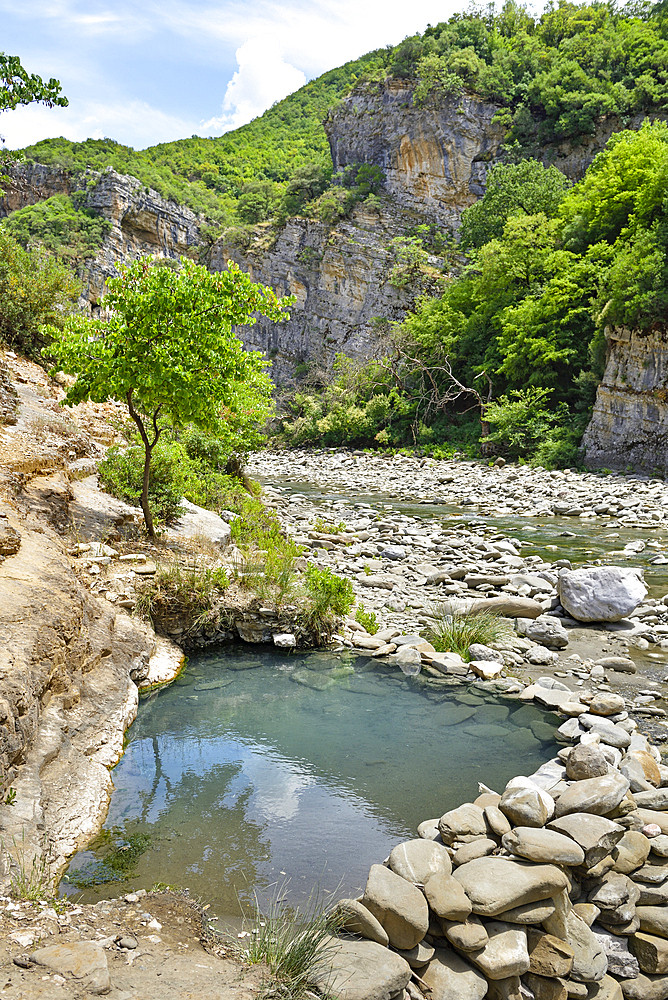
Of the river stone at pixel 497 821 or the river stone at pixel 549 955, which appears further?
the river stone at pixel 497 821

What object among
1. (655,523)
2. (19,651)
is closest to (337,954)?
(19,651)

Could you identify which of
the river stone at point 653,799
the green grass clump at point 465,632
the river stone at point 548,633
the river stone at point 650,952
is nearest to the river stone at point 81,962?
the river stone at point 650,952

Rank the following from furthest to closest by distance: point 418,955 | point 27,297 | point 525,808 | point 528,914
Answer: point 27,297 → point 525,808 → point 528,914 → point 418,955

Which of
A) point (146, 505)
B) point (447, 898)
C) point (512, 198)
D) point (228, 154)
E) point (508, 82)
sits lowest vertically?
point (447, 898)

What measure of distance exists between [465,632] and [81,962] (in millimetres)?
6120

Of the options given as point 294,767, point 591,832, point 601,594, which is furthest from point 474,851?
point 601,594

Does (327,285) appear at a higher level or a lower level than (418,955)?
higher

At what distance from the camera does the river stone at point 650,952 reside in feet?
10.7

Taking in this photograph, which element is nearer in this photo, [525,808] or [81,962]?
[81,962]

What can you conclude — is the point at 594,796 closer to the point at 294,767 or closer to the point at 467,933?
the point at 467,933

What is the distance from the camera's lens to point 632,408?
22922mm

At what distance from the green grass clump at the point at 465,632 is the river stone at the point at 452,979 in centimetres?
453

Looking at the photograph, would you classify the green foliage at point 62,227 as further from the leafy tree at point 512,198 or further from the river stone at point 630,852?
the river stone at point 630,852

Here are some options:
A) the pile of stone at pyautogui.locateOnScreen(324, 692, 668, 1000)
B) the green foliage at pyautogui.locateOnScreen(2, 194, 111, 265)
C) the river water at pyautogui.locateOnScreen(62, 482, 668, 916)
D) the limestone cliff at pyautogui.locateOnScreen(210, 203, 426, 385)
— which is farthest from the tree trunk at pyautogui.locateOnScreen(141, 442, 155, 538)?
the green foliage at pyautogui.locateOnScreen(2, 194, 111, 265)
